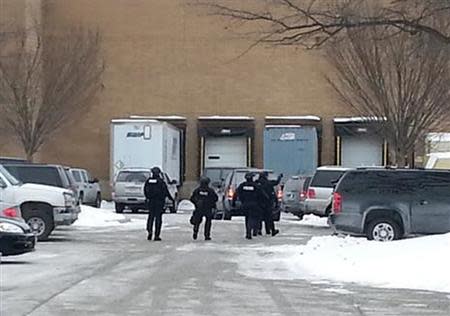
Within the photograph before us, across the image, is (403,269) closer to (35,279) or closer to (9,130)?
(35,279)

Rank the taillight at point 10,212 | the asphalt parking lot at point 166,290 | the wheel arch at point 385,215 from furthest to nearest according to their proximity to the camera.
Result: the wheel arch at point 385,215
the taillight at point 10,212
the asphalt parking lot at point 166,290

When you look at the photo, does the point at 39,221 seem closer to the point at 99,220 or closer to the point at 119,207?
the point at 99,220

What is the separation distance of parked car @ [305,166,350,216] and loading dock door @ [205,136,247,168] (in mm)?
20401

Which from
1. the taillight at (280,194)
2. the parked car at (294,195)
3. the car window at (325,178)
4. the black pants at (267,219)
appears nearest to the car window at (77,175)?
the parked car at (294,195)

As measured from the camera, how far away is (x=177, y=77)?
55.5 m

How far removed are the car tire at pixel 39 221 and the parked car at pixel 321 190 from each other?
1015 cm

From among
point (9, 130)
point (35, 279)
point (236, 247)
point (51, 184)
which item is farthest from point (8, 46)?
point (35, 279)

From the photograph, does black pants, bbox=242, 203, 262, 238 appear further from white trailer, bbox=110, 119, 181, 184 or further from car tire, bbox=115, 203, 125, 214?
white trailer, bbox=110, 119, 181, 184

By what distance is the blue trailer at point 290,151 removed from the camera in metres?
45.3

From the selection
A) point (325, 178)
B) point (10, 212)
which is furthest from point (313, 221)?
point (10, 212)

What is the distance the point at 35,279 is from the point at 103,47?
1534 inches

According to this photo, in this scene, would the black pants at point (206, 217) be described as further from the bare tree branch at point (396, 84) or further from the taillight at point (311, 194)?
the bare tree branch at point (396, 84)

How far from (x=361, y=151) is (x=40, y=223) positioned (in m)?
28.9

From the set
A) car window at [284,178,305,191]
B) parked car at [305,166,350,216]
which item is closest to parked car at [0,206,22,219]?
parked car at [305,166,350,216]
